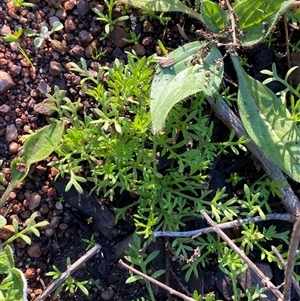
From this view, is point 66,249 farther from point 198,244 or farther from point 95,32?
point 95,32

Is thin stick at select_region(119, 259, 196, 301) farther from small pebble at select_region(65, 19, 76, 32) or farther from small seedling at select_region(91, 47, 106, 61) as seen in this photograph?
small pebble at select_region(65, 19, 76, 32)

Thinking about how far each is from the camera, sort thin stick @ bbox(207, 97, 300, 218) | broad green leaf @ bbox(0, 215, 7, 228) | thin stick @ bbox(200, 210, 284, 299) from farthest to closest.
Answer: thin stick @ bbox(207, 97, 300, 218), broad green leaf @ bbox(0, 215, 7, 228), thin stick @ bbox(200, 210, 284, 299)

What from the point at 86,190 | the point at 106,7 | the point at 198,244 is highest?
the point at 106,7

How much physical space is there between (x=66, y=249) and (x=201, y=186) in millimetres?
806

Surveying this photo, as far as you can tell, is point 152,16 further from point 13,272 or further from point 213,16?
point 13,272

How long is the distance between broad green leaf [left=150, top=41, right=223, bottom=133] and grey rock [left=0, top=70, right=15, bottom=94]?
80 centimetres

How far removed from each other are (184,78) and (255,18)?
488 millimetres

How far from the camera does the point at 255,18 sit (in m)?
2.70

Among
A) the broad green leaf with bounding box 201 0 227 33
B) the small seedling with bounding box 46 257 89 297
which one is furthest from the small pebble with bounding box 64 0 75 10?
the small seedling with bounding box 46 257 89 297

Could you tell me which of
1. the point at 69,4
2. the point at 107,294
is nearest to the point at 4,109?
the point at 69,4

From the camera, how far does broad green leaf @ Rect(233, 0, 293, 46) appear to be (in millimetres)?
2656

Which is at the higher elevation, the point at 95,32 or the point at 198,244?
the point at 95,32

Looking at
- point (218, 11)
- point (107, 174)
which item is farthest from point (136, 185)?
point (218, 11)

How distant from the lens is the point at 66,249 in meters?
2.84
